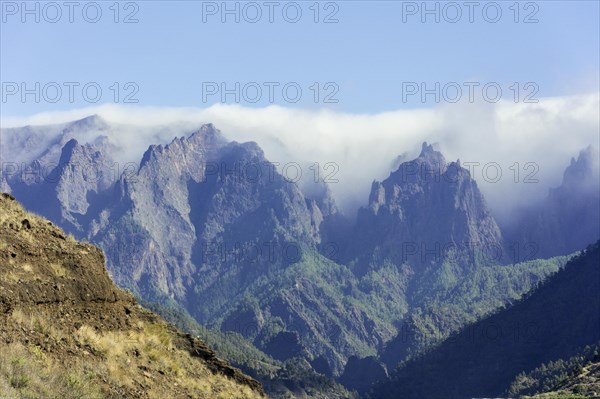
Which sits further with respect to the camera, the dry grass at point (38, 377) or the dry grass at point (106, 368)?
the dry grass at point (106, 368)

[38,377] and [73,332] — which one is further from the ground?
[73,332]

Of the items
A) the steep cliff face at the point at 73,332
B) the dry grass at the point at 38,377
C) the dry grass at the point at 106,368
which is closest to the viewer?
the dry grass at the point at 38,377

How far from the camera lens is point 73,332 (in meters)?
35.8

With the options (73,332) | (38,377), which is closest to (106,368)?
(73,332)

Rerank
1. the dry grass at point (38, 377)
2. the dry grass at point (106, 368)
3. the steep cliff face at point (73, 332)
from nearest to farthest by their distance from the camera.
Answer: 1. the dry grass at point (38, 377)
2. the dry grass at point (106, 368)
3. the steep cliff face at point (73, 332)

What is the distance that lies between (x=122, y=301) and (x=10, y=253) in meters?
7.08

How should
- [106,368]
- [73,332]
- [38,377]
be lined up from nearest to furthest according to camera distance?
[38,377], [106,368], [73,332]

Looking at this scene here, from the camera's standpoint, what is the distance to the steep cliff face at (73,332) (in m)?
31.7

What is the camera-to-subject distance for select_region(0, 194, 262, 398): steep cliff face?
31.7 metres

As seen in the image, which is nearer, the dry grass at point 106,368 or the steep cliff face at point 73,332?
the dry grass at point 106,368

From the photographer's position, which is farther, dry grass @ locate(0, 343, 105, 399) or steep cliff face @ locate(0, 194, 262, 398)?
steep cliff face @ locate(0, 194, 262, 398)

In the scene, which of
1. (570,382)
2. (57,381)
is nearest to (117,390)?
(57,381)

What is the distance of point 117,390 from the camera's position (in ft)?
113

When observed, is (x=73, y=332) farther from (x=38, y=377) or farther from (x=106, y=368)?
(x=38, y=377)
